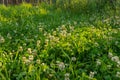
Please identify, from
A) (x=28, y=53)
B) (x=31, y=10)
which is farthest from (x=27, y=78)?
(x=31, y=10)

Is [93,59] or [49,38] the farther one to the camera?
[49,38]

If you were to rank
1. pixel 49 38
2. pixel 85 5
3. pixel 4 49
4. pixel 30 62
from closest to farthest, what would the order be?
pixel 30 62 < pixel 4 49 < pixel 49 38 < pixel 85 5

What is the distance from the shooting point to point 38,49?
4.06m

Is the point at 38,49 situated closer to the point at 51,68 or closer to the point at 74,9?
the point at 51,68

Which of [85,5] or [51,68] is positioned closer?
[51,68]

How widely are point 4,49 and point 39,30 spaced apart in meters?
1.22

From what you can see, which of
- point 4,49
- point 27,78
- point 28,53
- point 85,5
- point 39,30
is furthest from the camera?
point 85,5

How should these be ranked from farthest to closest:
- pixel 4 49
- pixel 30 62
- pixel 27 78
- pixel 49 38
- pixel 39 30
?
pixel 39 30 → pixel 49 38 → pixel 4 49 → pixel 30 62 → pixel 27 78

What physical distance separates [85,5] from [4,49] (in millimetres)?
4603

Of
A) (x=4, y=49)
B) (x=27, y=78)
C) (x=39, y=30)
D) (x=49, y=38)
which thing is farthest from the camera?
(x=39, y=30)

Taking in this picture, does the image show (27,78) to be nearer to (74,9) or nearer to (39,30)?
(39,30)

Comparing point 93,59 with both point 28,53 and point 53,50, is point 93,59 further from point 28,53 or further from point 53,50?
point 28,53

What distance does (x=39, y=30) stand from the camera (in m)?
5.20

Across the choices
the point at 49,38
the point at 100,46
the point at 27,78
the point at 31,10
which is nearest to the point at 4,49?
the point at 49,38
